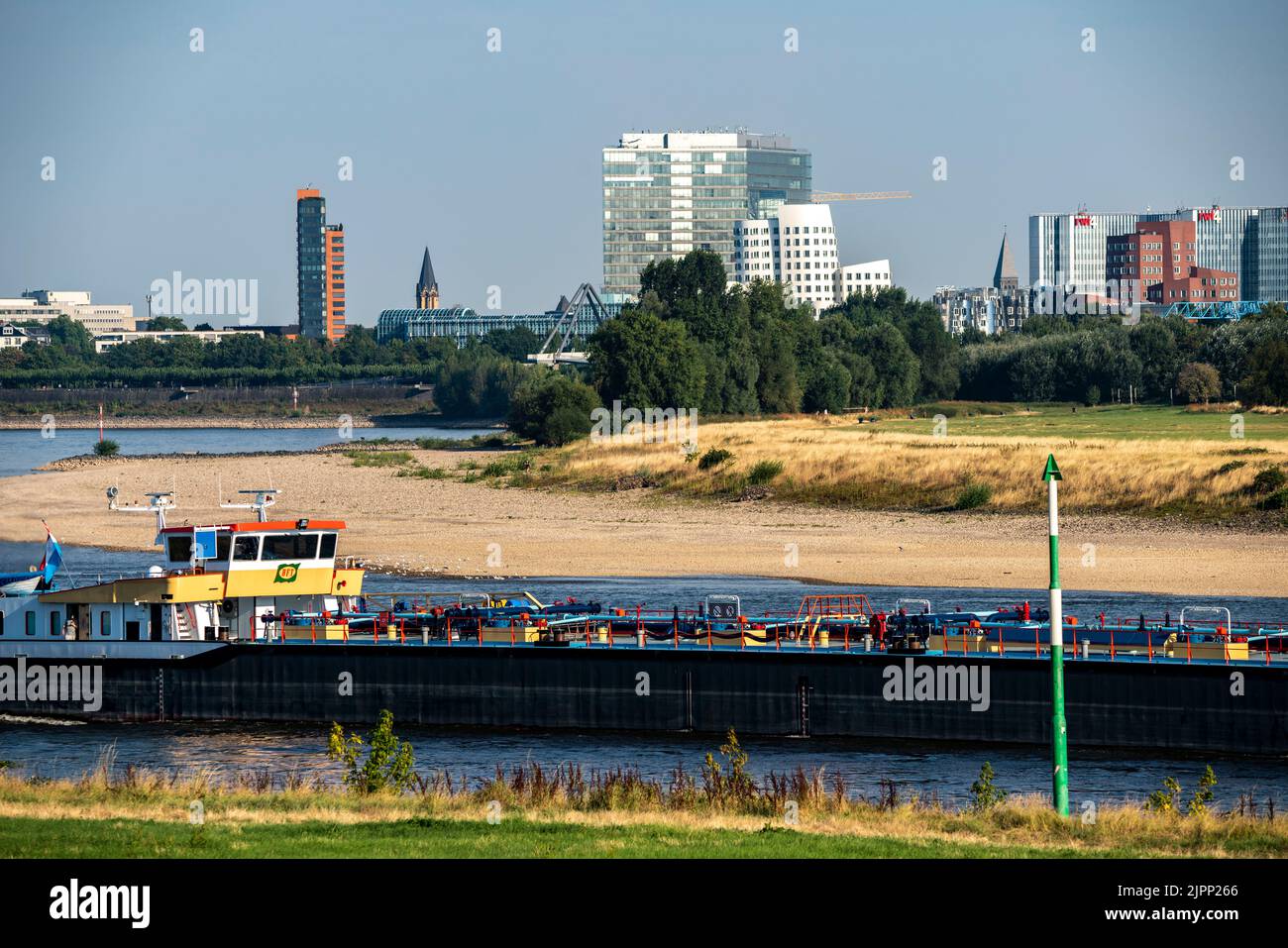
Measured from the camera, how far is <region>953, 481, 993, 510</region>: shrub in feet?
284

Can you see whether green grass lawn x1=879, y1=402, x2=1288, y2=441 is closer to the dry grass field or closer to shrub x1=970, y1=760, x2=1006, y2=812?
the dry grass field

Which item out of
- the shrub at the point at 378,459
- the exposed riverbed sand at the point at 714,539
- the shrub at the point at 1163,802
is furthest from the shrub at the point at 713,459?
the shrub at the point at 1163,802

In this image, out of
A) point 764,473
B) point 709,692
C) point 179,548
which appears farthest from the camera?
point 764,473

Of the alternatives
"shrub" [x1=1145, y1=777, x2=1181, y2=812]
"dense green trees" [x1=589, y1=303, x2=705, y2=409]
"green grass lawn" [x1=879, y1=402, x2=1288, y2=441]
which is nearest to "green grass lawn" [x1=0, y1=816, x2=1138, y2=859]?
"shrub" [x1=1145, y1=777, x2=1181, y2=812]

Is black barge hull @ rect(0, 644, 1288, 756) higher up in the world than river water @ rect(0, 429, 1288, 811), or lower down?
higher up

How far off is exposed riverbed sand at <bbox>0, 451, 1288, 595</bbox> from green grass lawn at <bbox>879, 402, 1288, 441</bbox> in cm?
3806

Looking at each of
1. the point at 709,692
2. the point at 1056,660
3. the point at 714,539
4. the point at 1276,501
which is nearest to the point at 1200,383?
the point at 1276,501

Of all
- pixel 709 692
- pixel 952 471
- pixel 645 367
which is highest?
pixel 645 367

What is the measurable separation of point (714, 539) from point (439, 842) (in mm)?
59341

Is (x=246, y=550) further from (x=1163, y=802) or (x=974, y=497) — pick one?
(x=974, y=497)

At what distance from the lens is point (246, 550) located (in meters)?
46.2

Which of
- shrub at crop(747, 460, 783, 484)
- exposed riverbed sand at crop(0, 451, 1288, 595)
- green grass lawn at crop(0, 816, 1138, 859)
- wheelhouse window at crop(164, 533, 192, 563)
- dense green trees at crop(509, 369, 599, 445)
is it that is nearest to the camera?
green grass lawn at crop(0, 816, 1138, 859)

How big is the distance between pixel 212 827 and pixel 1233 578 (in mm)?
Result: 48046

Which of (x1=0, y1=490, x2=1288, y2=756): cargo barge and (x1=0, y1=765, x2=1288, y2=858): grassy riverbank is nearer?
(x1=0, y1=765, x2=1288, y2=858): grassy riverbank
